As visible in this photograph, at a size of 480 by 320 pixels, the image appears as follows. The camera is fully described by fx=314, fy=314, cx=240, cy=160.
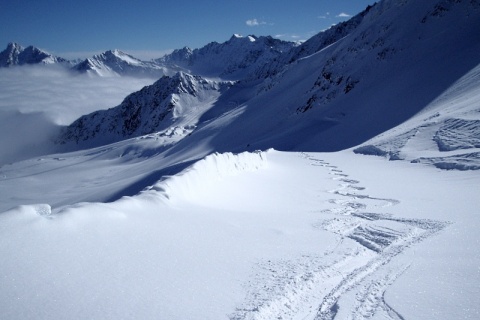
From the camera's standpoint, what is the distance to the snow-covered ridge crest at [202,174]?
23.1 ft

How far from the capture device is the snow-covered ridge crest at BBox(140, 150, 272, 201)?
705 centimetres

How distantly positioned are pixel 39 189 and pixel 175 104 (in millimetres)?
121691

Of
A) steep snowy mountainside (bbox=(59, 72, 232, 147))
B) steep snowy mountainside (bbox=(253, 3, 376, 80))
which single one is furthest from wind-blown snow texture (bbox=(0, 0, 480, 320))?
steep snowy mountainside (bbox=(59, 72, 232, 147))

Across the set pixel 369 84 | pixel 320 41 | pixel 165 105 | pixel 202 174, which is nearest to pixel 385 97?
pixel 369 84

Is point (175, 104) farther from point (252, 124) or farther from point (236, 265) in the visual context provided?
point (236, 265)

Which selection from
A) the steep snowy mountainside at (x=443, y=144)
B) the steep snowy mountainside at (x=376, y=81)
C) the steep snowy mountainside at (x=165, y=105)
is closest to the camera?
the steep snowy mountainside at (x=443, y=144)

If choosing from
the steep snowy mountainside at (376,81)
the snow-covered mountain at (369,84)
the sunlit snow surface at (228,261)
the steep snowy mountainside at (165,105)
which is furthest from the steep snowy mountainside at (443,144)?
the steep snowy mountainside at (165,105)

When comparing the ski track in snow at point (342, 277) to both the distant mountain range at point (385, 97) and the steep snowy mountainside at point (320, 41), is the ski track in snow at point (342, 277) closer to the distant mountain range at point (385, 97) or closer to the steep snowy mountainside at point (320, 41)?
the distant mountain range at point (385, 97)

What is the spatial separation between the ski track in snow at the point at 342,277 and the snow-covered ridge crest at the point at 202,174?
3.11 m

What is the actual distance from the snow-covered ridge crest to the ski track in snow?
311 cm

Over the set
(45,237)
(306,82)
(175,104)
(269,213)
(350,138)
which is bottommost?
(350,138)

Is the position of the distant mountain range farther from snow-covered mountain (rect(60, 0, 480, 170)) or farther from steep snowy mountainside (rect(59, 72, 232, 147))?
steep snowy mountainside (rect(59, 72, 232, 147))

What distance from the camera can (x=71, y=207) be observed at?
4660 mm

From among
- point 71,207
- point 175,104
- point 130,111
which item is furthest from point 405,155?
point 130,111
